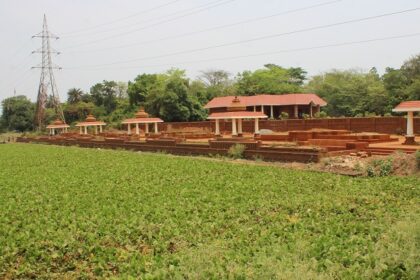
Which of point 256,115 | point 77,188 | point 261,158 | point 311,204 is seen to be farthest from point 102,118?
point 311,204

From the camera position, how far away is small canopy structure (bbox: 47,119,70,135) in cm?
5043

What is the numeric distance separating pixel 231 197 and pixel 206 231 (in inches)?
111

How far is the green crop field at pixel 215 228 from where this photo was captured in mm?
5309

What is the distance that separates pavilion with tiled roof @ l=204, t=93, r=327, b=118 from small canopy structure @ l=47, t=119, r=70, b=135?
17084 millimetres

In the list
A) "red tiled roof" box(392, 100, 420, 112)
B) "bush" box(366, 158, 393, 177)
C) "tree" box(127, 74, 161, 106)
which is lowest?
"bush" box(366, 158, 393, 177)

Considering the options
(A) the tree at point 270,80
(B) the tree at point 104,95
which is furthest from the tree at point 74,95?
(A) the tree at point 270,80

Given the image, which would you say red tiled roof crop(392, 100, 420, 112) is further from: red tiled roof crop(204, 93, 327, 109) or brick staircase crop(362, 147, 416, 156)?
red tiled roof crop(204, 93, 327, 109)

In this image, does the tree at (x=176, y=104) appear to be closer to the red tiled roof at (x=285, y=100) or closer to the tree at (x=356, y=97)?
the red tiled roof at (x=285, y=100)

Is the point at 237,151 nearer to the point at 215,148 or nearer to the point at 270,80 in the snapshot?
the point at 215,148

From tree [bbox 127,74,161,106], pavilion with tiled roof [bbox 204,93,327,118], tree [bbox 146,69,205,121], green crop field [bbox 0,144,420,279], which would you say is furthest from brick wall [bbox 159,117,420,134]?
tree [bbox 127,74,161,106]

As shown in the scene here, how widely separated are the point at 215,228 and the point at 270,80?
51.1 m

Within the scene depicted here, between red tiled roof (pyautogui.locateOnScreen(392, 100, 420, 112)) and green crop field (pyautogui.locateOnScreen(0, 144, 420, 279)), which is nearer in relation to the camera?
green crop field (pyautogui.locateOnScreen(0, 144, 420, 279))

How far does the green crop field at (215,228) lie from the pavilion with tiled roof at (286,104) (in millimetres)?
29846

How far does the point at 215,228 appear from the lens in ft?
24.8
